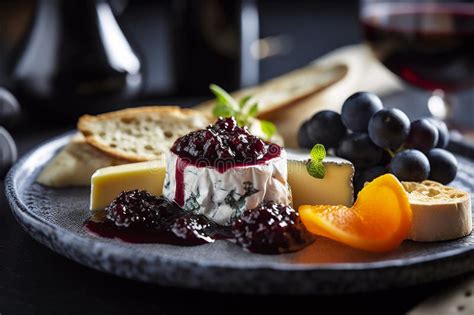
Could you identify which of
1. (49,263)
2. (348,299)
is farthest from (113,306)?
(348,299)

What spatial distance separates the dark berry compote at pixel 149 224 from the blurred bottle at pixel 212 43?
170 cm

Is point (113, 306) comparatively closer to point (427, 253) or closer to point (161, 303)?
point (161, 303)

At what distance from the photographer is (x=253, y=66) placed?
3.84 metres

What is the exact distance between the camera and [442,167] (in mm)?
2285

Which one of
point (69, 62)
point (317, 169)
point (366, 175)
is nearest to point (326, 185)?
point (317, 169)

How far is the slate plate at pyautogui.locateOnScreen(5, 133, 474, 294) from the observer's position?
5.14 feet

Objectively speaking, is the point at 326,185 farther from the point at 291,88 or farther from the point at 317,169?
the point at 291,88

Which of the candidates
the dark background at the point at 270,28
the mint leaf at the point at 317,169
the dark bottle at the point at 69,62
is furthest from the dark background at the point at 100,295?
the dark background at the point at 270,28

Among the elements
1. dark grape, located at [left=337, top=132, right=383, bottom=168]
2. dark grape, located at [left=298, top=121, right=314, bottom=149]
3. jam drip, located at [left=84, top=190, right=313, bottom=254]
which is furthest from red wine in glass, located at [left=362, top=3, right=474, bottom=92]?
jam drip, located at [left=84, top=190, right=313, bottom=254]

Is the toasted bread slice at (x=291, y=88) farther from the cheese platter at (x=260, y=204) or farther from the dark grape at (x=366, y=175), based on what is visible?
the dark grape at (x=366, y=175)

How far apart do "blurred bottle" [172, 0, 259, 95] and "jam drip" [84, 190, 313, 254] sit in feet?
5.60

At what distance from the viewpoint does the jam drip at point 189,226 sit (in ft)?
5.99

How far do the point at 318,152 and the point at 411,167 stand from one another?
0.28 metres

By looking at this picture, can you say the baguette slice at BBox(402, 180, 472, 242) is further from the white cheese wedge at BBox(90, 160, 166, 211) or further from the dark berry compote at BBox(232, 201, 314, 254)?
the white cheese wedge at BBox(90, 160, 166, 211)
